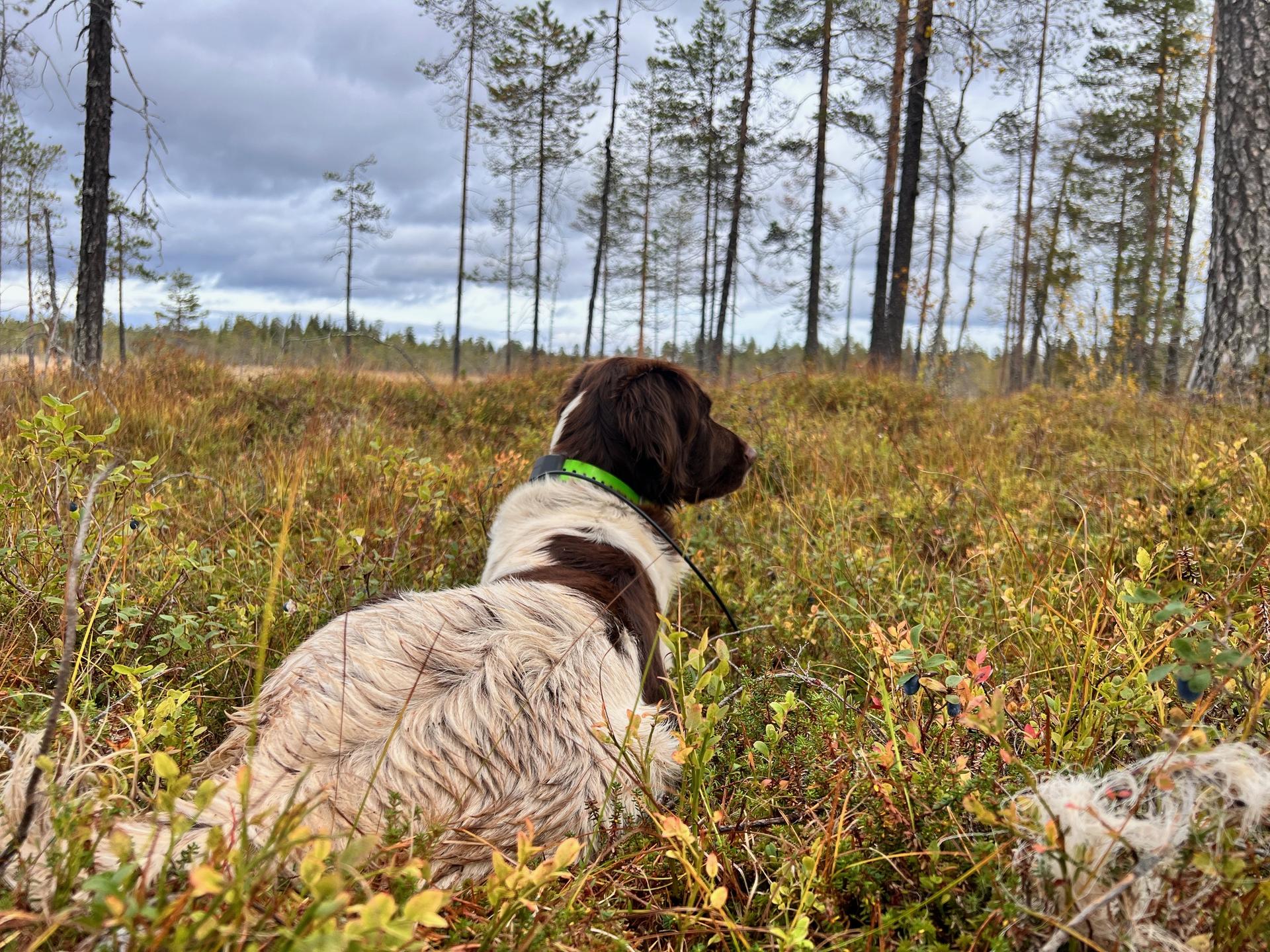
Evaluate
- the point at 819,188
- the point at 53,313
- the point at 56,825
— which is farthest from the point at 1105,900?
the point at 819,188

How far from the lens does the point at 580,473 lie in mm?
2912

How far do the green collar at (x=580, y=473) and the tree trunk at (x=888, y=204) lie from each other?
1069 cm

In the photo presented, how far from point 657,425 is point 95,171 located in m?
9.24

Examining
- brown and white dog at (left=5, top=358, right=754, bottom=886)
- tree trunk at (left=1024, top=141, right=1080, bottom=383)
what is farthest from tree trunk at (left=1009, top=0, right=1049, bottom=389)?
brown and white dog at (left=5, top=358, right=754, bottom=886)

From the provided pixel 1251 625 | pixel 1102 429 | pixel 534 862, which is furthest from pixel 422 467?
pixel 1102 429

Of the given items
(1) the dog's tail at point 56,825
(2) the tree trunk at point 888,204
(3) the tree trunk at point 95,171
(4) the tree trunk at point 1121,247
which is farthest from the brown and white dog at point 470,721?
(4) the tree trunk at point 1121,247

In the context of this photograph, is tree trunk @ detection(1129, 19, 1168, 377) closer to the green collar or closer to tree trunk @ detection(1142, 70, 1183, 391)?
tree trunk @ detection(1142, 70, 1183, 391)

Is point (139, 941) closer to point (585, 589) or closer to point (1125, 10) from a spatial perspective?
point (585, 589)

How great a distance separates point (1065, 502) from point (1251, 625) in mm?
2203

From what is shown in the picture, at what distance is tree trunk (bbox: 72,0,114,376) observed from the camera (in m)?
8.16

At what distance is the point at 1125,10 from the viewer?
20.0 m

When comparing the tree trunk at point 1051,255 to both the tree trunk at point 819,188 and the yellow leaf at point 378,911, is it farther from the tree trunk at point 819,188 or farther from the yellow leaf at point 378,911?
the yellow leaf at point 378,911

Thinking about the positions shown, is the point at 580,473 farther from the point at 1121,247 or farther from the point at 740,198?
the point at 1121,247

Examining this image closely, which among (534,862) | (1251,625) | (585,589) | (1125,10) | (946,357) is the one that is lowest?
(534,862)
